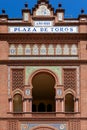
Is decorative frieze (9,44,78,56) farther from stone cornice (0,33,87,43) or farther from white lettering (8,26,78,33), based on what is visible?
white lettering (8,26,78,33)

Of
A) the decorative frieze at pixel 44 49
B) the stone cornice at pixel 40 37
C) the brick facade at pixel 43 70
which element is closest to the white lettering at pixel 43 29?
the brick facade at pixel 43 70

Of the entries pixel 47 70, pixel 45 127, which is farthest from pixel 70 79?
pixel 45 127

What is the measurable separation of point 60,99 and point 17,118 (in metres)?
3.57

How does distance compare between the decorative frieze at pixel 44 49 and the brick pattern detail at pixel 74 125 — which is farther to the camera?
the decorative frieze at pixel 44 49

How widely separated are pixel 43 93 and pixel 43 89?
2.48ft

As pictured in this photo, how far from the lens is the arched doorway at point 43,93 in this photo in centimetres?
4156

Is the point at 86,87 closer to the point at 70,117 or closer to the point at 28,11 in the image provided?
the point at 70,117

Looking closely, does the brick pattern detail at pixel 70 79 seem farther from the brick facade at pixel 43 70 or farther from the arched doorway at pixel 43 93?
the arched doorway at pixel 43 93

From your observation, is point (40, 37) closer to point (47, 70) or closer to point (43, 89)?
point (47, 70)

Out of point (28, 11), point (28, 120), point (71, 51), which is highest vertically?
point (28, 11)

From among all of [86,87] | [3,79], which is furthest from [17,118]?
[86,87]

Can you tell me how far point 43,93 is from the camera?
44.1m

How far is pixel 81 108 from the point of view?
3888 centimetres

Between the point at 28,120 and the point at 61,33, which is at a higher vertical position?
the point at 61,33
